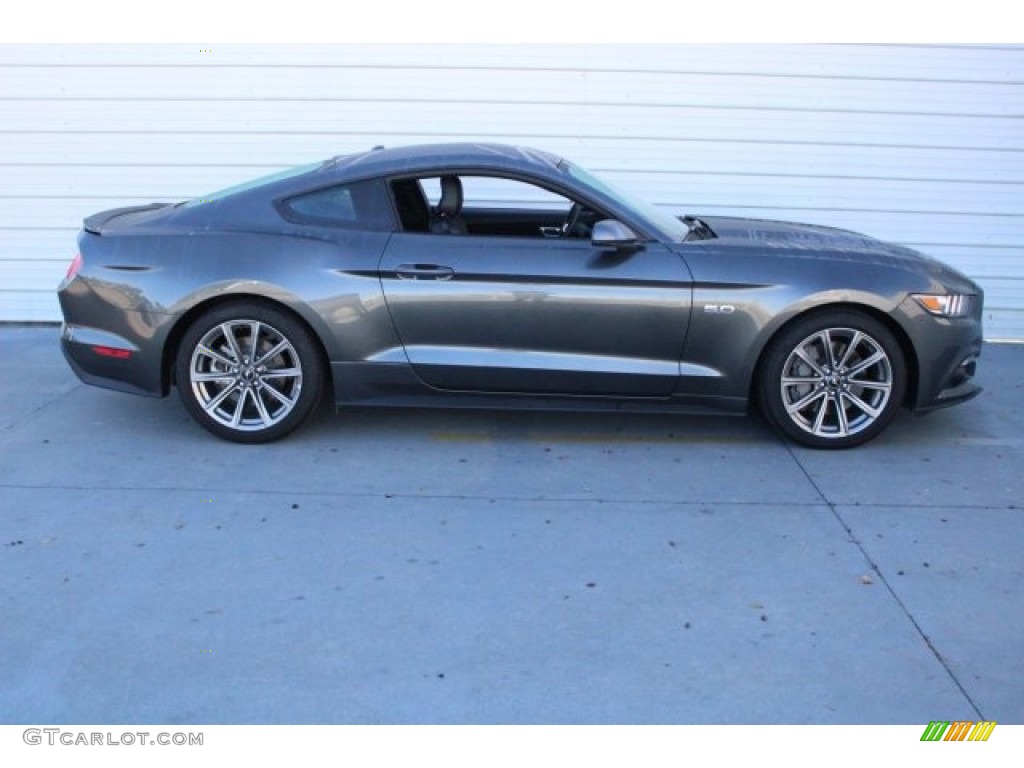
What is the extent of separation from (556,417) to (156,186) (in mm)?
3778

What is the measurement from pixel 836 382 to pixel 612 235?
1364 millimetres

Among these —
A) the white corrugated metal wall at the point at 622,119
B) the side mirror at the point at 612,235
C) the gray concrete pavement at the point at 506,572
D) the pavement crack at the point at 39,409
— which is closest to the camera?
the gray concrete pavement at the point at 506,572

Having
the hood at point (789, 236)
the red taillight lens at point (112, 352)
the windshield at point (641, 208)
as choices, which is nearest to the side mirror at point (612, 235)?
the windshield at point (641, 208)

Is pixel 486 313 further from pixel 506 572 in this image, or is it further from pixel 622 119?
pixel 622 119

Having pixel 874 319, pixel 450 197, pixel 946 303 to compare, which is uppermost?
pixel 450 197

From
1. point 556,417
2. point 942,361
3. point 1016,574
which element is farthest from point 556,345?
point 1016,574

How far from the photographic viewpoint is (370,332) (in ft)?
17.6

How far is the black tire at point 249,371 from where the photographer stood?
539 cm

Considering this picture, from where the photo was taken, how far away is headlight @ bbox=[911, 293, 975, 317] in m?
5.40

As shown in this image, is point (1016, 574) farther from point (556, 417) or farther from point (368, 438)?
point (368, 438)

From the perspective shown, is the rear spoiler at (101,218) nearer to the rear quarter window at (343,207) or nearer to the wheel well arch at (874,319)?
the rear quarter window at (343,207)

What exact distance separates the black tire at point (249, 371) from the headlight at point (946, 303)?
3.02 metres
